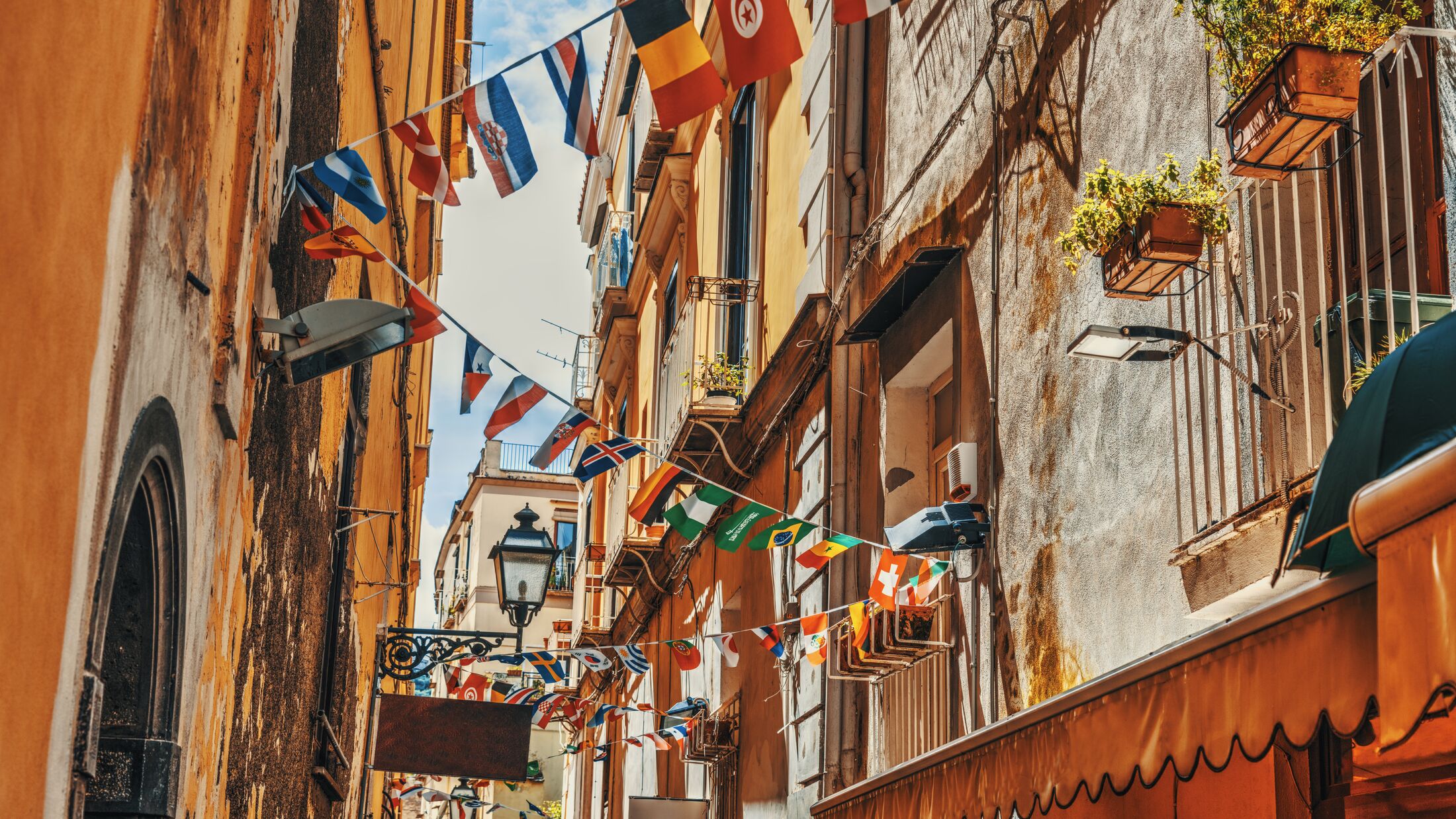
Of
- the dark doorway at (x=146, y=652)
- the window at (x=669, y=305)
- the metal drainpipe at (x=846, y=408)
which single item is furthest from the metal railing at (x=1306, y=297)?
the window at (x=669, y=305)

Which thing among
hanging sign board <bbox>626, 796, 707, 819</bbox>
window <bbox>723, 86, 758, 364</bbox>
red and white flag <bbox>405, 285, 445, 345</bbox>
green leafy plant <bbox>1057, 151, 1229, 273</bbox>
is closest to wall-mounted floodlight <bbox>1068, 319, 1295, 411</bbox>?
green leafy plant <bbox>1057, 151, 1229, 273</bbox>

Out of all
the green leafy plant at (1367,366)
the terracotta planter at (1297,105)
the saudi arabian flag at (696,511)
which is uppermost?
the terracotta planter at (1297,105)

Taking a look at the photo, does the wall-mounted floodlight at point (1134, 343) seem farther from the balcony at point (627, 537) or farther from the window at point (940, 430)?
the balcony at point (627, 537)

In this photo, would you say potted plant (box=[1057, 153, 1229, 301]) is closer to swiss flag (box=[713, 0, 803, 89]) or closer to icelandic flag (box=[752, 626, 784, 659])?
swiss flag (box=[713, 0, 803, 89])

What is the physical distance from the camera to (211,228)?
4.61m

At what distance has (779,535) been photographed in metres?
8.79

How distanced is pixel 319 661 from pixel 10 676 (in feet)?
23.1

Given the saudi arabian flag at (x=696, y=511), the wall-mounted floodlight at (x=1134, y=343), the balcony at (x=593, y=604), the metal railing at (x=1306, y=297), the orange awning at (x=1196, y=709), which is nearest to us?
the orange awning at (x=1196, y=709)

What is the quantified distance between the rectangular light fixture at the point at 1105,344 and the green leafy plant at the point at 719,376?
24.8 ft

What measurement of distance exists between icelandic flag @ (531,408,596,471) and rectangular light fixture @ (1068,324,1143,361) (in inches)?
117

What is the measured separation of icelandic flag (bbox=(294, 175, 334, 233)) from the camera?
6.17 meters

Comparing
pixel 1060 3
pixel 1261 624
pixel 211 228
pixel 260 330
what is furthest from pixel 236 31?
pixel 1060 3

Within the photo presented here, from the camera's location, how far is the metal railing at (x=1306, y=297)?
4758 millimetres

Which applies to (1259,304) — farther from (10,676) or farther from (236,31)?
(10,676)
